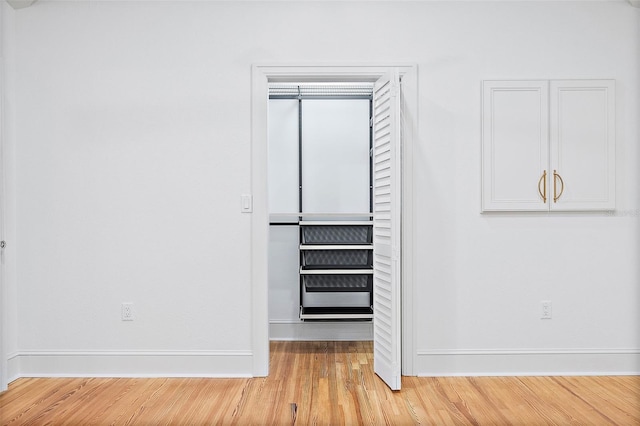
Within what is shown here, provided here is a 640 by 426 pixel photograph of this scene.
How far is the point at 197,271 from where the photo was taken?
10.9 ft

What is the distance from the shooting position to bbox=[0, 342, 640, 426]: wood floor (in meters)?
2.59

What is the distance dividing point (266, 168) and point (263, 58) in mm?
751

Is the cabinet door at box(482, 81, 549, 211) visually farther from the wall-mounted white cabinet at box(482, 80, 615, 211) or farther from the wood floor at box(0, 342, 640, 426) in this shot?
the wood floor at box(0, 342, 640, 426)

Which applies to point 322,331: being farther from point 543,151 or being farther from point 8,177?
point 8,177

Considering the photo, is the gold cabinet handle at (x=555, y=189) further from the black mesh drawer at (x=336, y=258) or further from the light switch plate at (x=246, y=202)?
the light switch plate at (x=246, y=202)

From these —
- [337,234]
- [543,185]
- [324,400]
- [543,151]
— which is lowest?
[324,400]

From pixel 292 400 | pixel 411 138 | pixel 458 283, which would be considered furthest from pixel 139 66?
pixel 458 283

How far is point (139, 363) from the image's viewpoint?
10.8ft

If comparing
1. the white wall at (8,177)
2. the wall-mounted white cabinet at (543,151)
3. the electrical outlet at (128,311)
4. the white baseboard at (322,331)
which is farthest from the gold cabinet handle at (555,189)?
the white wall at (8,177)

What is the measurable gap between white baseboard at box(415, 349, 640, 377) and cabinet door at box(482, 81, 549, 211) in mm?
996

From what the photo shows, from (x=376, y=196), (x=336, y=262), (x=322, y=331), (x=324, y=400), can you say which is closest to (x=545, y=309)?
(x=376, y=196)

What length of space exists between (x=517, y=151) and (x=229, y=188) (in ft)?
6.47

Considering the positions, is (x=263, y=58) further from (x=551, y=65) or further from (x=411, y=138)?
(x=551, y=65)

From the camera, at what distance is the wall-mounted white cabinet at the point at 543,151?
3266 millimetres
